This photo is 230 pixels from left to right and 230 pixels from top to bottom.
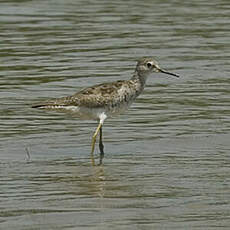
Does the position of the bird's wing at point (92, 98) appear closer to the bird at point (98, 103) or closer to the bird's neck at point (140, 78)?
the bird at point (98, 103)

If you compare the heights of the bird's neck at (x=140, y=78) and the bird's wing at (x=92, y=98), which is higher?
the bird's neck at (x=140, y=78)

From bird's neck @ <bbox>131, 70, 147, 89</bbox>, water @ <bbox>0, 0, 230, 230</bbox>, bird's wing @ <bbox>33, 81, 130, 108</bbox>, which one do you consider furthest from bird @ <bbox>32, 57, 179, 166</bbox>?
water @ <bbox>0, 0, 230, 230</bbox>

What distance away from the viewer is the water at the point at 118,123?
902 centimetres

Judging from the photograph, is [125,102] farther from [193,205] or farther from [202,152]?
[193,205]

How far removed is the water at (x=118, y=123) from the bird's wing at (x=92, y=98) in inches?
23.0

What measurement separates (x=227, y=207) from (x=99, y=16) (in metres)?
14.2

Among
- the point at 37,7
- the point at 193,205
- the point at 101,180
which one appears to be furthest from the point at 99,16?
the point at 193,205

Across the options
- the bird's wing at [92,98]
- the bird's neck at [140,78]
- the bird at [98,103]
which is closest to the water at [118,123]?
the bird at [98,103]

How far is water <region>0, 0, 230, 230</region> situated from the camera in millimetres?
9016

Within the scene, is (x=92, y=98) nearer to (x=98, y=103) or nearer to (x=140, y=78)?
(x=98, y=103)

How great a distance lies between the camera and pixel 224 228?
8.16m

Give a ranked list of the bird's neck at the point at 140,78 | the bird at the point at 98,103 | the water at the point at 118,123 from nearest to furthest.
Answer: the water at the point at 118,123 < the bird at the point at 98,103 < the bird's neck at the point at 140,78

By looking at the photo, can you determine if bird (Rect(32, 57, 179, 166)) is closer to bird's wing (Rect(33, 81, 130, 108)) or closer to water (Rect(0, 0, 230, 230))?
bird's wing (Rect(33, 81, 130, 108))

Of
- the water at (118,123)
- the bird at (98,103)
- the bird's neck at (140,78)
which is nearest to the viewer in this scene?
the water at (118,123)
